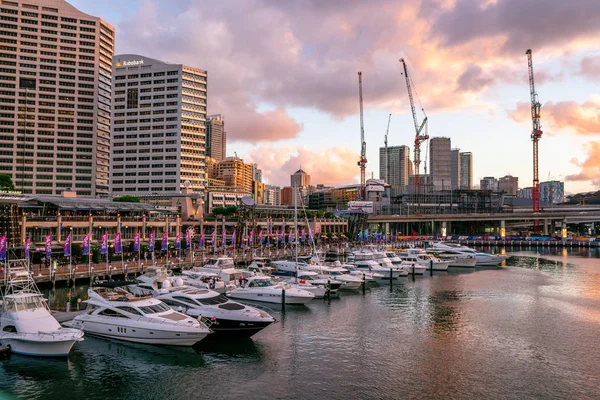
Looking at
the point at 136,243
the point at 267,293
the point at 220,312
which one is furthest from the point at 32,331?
the point at 136,243

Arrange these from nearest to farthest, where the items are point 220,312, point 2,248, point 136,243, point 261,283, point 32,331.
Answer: point 32,331
point 220,312
point 261,283
point 2,248
point 136,243

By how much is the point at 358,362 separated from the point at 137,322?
19.2 meters

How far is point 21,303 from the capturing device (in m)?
38.4

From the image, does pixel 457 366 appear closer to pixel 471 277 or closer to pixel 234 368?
pixel 234 368

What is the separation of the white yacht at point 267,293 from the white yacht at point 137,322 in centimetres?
1899

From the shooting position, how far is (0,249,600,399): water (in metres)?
32.2

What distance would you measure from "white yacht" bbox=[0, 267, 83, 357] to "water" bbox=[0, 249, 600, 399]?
942 millimetres

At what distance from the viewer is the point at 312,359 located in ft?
126

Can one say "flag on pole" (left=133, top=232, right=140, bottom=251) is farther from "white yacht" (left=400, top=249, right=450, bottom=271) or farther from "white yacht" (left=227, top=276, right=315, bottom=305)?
"white yacht" (left=400, top=249, right=450, bottom=271)

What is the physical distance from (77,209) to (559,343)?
339 feet

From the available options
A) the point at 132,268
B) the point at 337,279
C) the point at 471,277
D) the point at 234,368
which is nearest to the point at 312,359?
the point at 234,368

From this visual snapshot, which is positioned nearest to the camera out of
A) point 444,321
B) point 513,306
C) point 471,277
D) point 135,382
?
point 135,382

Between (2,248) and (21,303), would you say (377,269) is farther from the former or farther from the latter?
(21,303)

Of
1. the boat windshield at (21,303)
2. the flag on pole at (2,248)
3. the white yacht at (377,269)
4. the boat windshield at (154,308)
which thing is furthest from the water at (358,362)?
the white yacht at (377,269)
